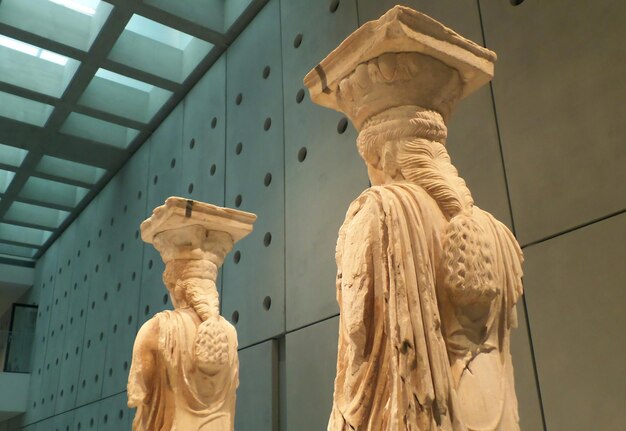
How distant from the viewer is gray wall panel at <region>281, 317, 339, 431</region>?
233 inches

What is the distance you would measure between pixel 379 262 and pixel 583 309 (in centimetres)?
194

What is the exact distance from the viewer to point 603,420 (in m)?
3.58

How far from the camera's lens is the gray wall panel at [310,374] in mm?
5918

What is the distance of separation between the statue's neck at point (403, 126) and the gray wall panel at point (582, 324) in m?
1.51

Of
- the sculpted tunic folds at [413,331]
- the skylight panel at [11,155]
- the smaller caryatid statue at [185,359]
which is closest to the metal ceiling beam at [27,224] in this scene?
the skylight panel at [11,155]

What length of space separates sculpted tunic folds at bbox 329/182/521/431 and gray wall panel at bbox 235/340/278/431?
426 cm

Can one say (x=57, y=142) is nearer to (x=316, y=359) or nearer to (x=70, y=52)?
(x=70, y=52)

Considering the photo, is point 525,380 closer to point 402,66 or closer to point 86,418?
point 402,66

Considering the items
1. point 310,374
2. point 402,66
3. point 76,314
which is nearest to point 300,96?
point 310,374

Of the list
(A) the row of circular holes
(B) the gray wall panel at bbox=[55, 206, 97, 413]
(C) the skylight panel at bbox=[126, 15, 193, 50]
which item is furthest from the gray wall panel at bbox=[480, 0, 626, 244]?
(B) the gray wall panel at bbox=[55, 206, 97, 413]

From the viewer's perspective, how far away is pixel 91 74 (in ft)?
32.1

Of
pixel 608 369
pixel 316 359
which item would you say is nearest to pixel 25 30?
pixel 316 359

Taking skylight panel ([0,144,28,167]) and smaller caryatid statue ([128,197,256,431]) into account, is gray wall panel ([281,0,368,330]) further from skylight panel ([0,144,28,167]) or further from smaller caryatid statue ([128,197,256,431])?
skylight panel ([0,144,28,167])

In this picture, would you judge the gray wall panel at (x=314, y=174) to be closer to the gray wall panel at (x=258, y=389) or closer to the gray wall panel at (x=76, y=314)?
the gray wall panel at (x=258, y=389)
